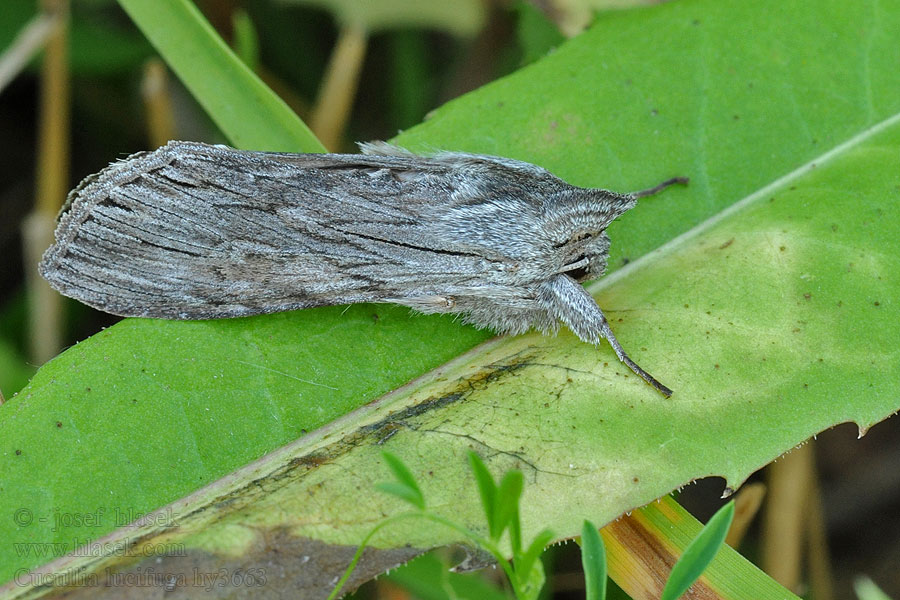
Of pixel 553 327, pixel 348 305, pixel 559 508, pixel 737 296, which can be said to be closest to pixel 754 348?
pixel 737 296

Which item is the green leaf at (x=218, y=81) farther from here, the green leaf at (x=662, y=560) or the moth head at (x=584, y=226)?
the green leaf at (x=662, y=560)

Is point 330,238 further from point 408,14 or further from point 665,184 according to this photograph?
point 408,14

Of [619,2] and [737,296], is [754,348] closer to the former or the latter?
[737,296]

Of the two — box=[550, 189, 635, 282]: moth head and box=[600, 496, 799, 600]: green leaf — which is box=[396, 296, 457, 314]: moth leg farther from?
box=[600, 496, 799, 600]: green leaf

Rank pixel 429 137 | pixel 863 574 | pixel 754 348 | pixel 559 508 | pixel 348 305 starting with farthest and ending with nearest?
1. pixel 863 574
2. pixel 429 137
3. pixel 348 305
4. pixel 754 348
5. pixel 559 508

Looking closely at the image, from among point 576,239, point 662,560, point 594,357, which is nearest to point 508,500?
point 662,560

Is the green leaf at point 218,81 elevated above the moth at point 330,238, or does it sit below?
above

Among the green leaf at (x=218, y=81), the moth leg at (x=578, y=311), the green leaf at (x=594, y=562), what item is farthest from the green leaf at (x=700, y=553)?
the green leaf at (x=218, y=81)
